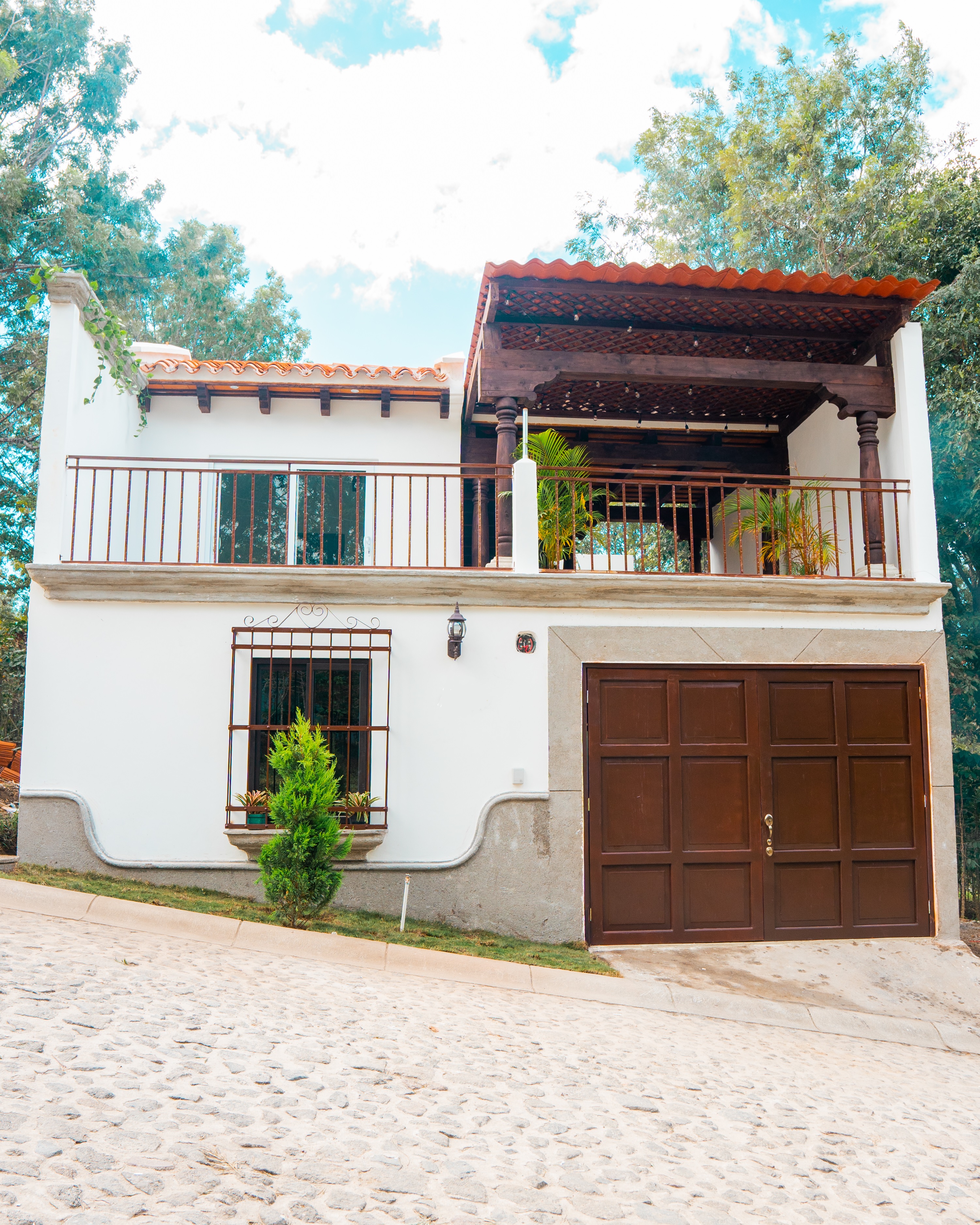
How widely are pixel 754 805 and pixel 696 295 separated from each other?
4.53 metres

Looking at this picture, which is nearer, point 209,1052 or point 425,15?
point 209,1052

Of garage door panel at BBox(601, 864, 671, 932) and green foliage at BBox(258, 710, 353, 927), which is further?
garage door panel at BBox(601, 864, 671, 932)

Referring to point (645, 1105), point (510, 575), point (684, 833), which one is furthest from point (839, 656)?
point (645, 1105)

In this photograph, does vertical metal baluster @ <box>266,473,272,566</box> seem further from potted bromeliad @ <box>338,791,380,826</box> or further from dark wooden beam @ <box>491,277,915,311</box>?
dark wooden beam @ <box>491,277,915,311</box>

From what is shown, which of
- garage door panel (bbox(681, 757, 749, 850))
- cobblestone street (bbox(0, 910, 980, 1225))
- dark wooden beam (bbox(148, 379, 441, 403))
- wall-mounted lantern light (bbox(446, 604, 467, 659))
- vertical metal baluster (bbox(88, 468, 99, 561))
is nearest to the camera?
cobblestone street (bbox(0, 910, 980, 1225))

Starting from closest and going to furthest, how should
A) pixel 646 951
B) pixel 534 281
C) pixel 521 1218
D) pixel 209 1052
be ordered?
pixel 521 1218, pixel 209 1052, pixel 646 951, pixel 534 281

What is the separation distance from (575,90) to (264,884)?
98.7 ft

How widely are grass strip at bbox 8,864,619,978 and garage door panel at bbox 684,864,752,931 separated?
1.02 metres

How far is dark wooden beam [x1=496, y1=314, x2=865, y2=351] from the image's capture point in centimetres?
804

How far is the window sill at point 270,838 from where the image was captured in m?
6.64

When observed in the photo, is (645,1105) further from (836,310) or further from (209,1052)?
(836,310)

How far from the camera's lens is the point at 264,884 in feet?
20.1

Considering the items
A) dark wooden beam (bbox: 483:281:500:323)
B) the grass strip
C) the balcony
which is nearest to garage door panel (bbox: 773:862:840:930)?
the grass strip

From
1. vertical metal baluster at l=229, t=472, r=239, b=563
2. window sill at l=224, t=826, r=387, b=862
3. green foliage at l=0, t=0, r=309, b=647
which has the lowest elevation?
window sill at l=224, t=826, r=387, b=862
